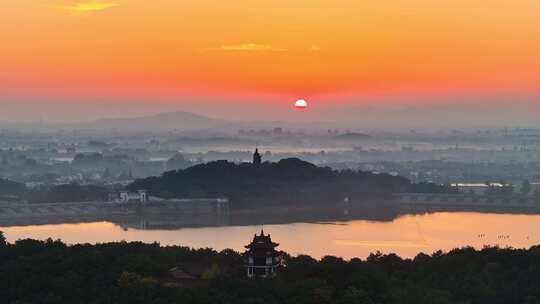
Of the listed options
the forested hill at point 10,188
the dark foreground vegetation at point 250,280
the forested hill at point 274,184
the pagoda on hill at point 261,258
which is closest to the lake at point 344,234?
the forested hill at point 274,184

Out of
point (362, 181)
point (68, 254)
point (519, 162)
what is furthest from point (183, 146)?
point (68, 254)

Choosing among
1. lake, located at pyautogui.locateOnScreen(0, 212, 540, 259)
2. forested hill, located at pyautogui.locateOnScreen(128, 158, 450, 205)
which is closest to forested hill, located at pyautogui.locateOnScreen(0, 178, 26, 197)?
forested hill, located at pyautogui.locateOnScreen(128, 158, 450, 205)

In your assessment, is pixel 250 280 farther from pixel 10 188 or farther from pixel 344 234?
pixel 10 188

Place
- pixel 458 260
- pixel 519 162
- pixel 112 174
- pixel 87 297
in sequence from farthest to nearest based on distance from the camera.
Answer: pixel 519 162, pixel 112 174, pixel 458 260, pixel 87 297

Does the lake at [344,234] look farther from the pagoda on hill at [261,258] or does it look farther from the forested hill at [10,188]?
the pagoda on hill at [261,258]

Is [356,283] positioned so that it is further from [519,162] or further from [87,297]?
[519,162]

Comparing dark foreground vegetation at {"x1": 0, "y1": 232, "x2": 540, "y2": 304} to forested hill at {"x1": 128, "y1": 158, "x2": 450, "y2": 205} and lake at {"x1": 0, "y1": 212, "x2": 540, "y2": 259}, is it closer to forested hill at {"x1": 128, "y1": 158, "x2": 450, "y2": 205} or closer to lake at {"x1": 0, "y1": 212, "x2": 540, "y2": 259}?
lake at {"x1": 0, "y1": 212, "x2": 540, "y2": 259}

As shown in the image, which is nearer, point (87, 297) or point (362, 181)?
point (87, 297)
